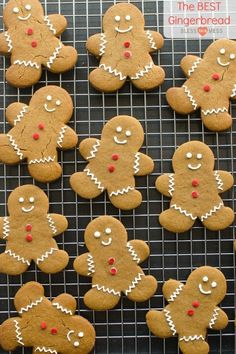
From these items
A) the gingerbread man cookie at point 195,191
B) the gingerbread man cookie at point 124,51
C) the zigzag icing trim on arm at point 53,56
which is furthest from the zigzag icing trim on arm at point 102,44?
the gingerbread man cookie at point 195,191

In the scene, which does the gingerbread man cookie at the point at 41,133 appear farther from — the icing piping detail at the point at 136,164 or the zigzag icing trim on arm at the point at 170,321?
the zigzag icing trim on arm at the point at 170,321

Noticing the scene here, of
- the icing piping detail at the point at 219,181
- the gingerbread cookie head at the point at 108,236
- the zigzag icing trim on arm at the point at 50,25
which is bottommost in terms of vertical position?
the gingerbread cookie head at the point at 108,236

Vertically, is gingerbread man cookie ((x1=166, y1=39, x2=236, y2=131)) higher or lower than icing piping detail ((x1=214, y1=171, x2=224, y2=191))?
higher

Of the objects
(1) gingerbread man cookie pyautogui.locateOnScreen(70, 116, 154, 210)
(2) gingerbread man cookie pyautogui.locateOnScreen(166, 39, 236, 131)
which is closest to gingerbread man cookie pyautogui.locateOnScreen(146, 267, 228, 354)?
(1) gingerbread man cookie pyautogui.locateOnScreen(70, 116, 154, 210)

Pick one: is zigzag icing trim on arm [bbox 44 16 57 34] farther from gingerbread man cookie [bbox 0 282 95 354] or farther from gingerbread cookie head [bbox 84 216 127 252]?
gingerbread man cookie [bbox 0 282 95 354]

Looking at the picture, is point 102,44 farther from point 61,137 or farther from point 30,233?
point 30,233

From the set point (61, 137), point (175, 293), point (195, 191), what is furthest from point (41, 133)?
point (175, 293)

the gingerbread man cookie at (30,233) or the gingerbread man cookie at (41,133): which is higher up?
the gingerbread man cookie at (41,133)
